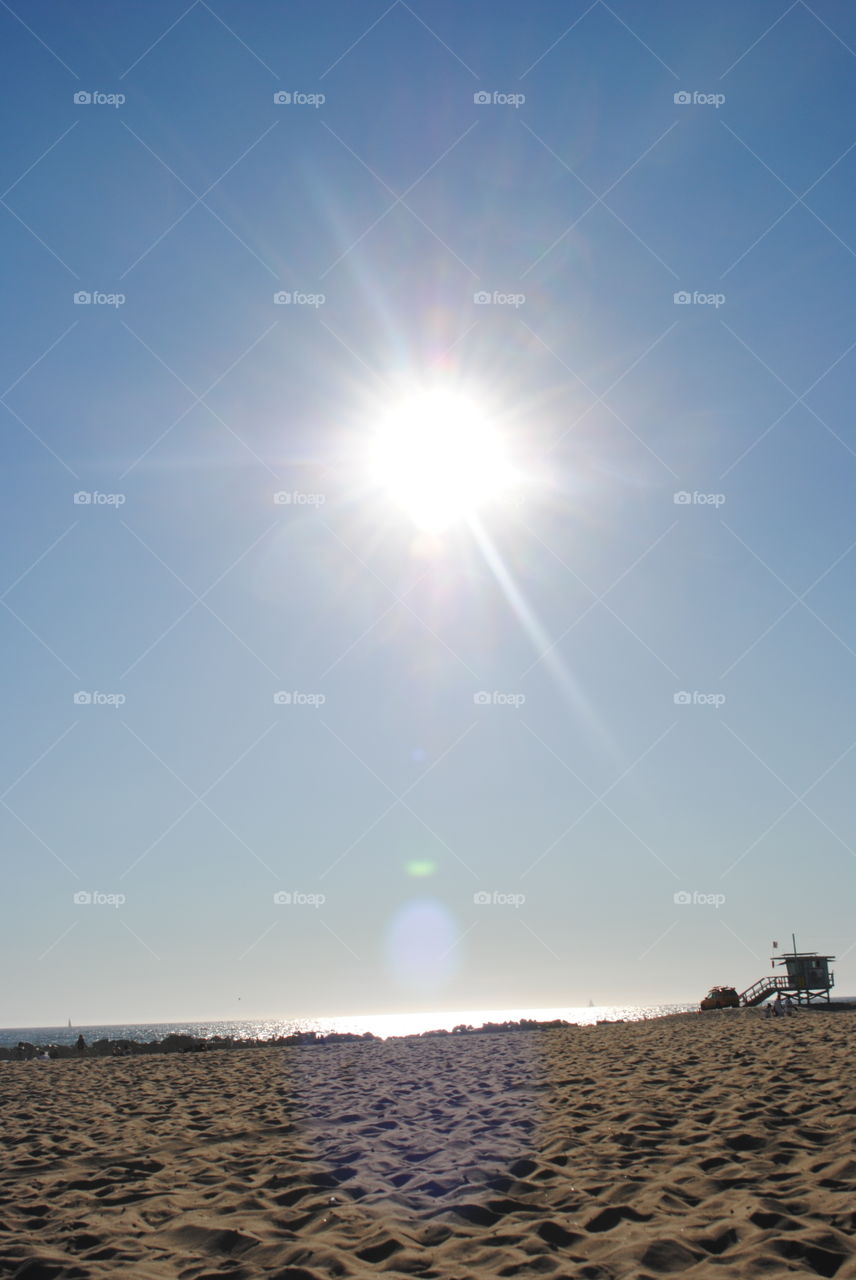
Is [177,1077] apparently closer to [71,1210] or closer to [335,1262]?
[71,1210]

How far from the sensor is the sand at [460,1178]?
480 cm

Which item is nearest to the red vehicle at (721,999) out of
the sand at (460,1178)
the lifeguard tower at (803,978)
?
the lifeguard tower at (803,978)

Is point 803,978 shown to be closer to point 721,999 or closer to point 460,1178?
point 721,999

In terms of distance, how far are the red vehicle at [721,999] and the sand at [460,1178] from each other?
102ft

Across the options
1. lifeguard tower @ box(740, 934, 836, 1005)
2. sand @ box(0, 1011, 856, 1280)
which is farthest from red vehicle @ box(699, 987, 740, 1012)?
sand @ box(0, 1011, 856, 1280)

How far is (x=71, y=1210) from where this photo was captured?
20.2 feet

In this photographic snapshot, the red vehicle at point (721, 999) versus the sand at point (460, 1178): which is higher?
the sand at point (460, 1178)

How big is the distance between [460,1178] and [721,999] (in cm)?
3848

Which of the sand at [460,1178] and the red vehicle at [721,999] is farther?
the red vehicle at [721,999]

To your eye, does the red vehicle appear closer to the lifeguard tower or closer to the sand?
the lifeguard tower

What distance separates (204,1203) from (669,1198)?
3.33m

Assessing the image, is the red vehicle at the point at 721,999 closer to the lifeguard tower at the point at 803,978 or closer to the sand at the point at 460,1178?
the lifeguard tower at the point at 803,978

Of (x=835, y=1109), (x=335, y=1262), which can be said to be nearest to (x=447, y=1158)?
(x=335, y=1262)

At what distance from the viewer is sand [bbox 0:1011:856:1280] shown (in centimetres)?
480
